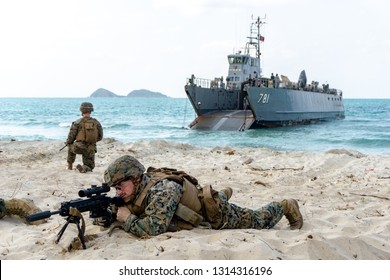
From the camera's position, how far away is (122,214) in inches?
156

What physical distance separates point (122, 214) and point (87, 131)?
4556 mm

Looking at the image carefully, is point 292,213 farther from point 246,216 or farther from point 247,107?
point 247,107

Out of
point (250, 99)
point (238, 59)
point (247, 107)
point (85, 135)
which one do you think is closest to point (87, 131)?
point (85, 135)

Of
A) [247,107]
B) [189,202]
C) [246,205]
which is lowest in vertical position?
[246,205]

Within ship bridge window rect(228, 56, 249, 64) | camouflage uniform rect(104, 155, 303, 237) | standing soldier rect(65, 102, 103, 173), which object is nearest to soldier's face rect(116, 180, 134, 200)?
camouflage uniform rect(104, 155, 303, 237)

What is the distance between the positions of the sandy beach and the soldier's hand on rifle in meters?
0.12

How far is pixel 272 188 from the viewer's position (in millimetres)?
7129

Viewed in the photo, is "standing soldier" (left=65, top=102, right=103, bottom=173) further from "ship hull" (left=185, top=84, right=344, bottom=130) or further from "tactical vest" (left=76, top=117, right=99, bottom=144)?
"ship hull" (left=185, top=84, right=344, bottom=130)

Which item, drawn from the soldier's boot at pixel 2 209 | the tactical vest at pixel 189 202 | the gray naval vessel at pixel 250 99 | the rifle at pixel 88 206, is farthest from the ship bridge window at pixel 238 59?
the rifle at pixel 88 206

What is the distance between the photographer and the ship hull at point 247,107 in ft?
84.4

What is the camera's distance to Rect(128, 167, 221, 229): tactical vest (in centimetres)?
388
